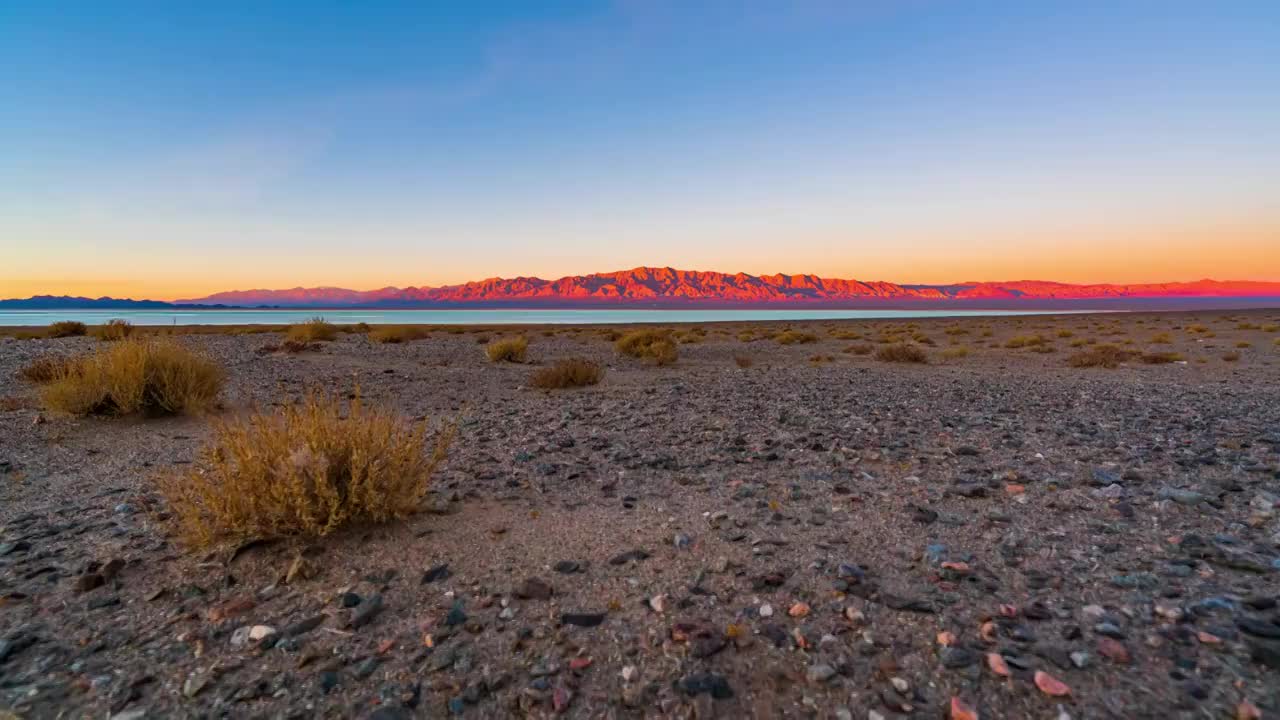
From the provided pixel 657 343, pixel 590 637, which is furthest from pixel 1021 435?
pixel 657 343

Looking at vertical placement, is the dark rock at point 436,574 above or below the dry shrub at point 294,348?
below

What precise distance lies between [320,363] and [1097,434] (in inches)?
668

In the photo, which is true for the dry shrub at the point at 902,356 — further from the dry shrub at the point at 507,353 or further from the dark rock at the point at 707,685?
the dark rock at the point at 707,685

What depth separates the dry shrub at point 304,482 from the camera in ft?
13.8

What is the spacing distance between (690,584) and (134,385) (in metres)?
8.48

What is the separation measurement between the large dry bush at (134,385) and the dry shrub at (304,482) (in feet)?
15.8

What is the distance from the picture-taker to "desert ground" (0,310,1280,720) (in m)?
2.80

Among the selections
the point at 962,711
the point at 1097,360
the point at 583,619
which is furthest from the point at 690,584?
the point at 1097,360

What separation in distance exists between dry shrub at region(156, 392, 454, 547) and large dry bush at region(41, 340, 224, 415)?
4822 mm

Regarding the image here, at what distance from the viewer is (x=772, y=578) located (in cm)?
379

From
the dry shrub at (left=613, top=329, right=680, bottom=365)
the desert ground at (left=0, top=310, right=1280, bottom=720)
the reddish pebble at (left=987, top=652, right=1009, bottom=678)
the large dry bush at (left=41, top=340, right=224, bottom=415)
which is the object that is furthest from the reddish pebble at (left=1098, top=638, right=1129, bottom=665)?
the dry shrub at (left=613, top=329, right=680, bottom=365)

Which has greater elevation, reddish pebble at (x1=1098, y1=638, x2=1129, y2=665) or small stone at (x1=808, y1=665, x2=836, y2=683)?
reddish pebble at (x1=1098, y1=638, x2=1129, y2=665)

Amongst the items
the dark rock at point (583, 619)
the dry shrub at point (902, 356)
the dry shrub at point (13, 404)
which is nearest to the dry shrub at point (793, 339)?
the dry shrub at point (902, 356)

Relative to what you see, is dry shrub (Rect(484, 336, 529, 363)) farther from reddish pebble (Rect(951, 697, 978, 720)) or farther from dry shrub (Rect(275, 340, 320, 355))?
reddish pebble (Rect(951, 697, 978, 720))
